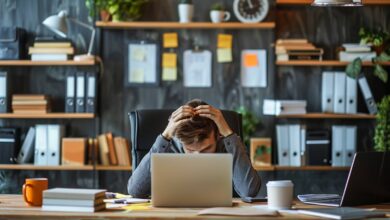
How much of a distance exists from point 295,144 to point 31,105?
1859 mm

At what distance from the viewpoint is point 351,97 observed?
514cm

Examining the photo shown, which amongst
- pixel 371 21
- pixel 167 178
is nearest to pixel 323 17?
pixel 371 21

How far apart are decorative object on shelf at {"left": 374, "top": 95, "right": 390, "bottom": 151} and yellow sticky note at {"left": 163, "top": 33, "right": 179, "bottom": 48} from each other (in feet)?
4.87

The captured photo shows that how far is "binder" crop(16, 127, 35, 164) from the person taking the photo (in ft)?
17.0

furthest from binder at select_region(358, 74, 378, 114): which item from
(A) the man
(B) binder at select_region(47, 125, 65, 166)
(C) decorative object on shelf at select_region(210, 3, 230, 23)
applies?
(A) the man

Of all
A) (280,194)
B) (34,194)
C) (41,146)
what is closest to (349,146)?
(41,146)

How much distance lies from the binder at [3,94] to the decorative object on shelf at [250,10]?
5.54ft

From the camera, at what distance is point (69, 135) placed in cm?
531

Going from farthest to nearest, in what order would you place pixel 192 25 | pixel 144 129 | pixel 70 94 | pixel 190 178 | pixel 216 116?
1. pixel 70 94
2. pixel 192 25
3. pixel 144 129
4. pixel 216 116
5. pixel 190 178

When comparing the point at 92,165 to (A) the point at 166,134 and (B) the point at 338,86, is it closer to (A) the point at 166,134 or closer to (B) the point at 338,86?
(B) the point at 338,86

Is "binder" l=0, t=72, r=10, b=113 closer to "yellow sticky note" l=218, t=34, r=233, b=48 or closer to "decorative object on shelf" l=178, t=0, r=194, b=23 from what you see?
"decorative object on shelf" l=178, t=0, r=194, b=23

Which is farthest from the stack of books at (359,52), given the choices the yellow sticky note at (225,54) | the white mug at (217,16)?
the white mug at (217,16)

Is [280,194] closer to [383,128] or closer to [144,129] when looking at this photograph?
[144,129]

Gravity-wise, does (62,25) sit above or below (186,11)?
below
